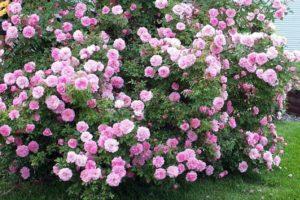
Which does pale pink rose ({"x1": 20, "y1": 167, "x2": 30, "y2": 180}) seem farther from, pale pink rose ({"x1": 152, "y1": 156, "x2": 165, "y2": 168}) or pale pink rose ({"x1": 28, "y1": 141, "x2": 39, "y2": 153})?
pale pink rose ({"x1": 152, "y1": 156, "x2": 165, "y2": 168})

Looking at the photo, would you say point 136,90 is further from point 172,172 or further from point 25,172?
point 25,172

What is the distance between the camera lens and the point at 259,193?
189 inches

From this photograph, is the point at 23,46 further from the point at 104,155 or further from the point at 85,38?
the point at 104,155

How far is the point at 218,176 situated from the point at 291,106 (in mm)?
4780

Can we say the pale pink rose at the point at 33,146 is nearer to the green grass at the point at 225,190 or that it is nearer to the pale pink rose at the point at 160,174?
the green grass at the point at 225,190

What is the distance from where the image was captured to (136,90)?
4.20 m

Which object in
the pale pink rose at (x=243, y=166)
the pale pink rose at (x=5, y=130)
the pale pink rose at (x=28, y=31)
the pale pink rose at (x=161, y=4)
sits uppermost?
the pale pink rose at (x=161, y=4)

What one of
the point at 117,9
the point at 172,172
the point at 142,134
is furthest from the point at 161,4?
the point at 172,172

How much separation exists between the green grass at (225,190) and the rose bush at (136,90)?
0.49 feet

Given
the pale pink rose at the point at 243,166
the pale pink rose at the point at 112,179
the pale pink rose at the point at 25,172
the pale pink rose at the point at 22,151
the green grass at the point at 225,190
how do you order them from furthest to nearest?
the pale pink rose at the point at 243,166 < the green grass at the point at 225,190 < the pale pink rose at the point at 25,172 < the pale pink rose at the point at 22,151 < the pale pink rose at the point at 112,179

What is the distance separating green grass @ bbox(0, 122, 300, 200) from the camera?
450 cm

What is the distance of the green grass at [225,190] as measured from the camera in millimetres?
4500

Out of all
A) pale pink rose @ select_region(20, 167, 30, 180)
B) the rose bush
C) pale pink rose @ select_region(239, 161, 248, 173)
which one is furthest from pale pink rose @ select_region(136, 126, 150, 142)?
pale pink rose @ select_region(239, 161, 248, 173)

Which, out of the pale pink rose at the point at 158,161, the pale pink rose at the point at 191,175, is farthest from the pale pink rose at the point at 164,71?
the pale pink rose at the point at 191,175
